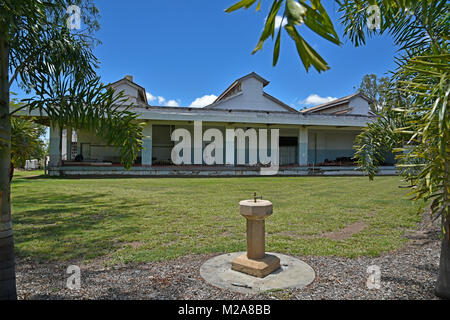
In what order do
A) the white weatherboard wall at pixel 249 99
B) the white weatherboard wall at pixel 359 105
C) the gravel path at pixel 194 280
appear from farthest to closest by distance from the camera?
the white weatherboard wall at pixel 359 105 < the white weatherboard wall at pixel 249 99 < the gravel path at pixel 194 280

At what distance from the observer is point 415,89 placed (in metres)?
3.21

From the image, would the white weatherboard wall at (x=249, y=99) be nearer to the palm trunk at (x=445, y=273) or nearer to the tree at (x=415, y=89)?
the tree at (x=415, y=89)

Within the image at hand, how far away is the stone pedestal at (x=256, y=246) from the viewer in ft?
12.2

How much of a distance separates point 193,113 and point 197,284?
18017mm

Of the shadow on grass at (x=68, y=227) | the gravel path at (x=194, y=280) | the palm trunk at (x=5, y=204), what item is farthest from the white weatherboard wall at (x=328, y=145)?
the palm trunk at (x=5, y=204)

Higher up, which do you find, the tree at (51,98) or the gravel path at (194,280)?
the tree at (51,98)

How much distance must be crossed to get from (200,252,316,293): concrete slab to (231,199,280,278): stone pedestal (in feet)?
0.24

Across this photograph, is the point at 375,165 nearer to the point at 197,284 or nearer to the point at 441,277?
the point at 441,277

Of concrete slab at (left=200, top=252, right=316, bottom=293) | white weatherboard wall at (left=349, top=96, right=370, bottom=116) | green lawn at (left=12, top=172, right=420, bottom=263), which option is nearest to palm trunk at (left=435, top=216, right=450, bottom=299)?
concrete slab at (left=200, top=252, right=316, bottom=293)

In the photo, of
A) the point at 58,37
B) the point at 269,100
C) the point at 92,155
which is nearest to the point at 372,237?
the point at 58,37

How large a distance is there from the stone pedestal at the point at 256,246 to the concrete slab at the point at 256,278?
0.07 metres

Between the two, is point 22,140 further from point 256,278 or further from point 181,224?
point 181,224

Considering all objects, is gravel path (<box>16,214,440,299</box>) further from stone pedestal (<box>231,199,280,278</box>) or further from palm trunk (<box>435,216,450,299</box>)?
stone pedestal (<box>231,199,280,278</box>)

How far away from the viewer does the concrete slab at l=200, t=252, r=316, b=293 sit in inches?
135
